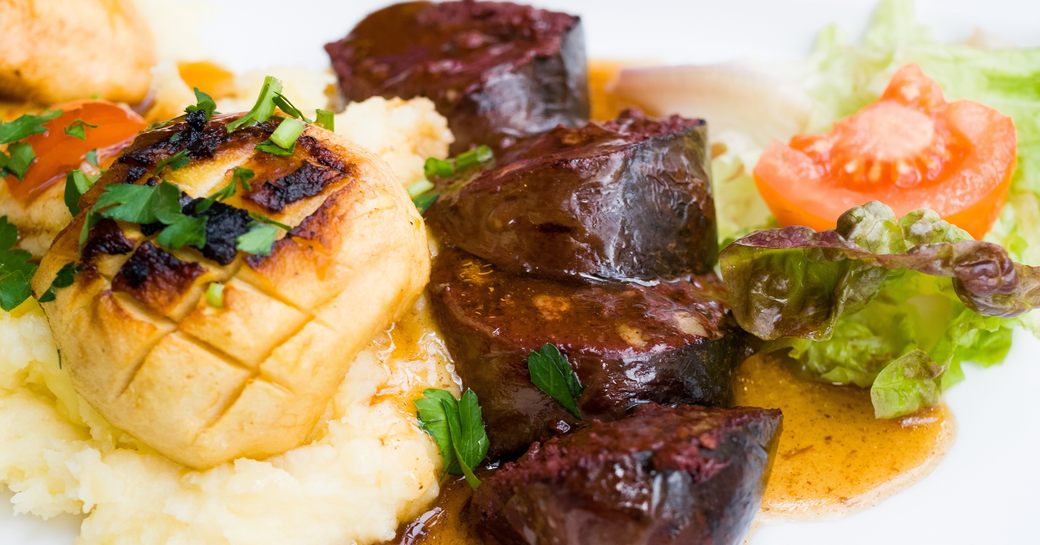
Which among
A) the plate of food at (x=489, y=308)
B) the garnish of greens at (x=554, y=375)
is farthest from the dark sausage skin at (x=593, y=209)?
the garnish of greens at (x=554, y=375)

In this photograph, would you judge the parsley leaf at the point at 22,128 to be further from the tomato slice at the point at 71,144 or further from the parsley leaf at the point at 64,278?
the parsley leaf at the point at 64,278

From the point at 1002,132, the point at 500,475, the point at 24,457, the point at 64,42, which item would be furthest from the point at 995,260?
the point at 64,42

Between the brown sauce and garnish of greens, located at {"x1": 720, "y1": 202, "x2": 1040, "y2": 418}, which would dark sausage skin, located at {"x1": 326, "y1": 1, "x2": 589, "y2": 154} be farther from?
the brown sauce

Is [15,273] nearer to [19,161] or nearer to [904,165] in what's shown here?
[19,161]

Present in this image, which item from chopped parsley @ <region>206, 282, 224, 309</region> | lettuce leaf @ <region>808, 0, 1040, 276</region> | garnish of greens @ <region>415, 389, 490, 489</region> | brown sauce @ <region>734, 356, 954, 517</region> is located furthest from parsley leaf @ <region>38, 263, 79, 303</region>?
lettuce leaf @ <region>808, 0, 1040, 276</region>

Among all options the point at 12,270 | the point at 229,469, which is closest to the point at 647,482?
the point at 229,469

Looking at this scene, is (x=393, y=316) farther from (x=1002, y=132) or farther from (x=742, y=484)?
(x=1002, y=132)
